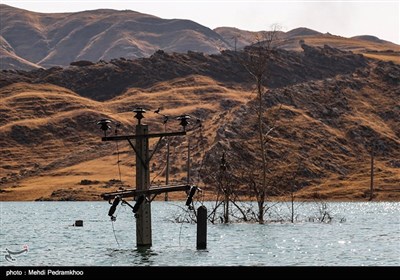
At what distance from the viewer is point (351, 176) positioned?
179 metres

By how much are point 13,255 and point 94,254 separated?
4485mm

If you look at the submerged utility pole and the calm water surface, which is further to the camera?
the submerged utility pole

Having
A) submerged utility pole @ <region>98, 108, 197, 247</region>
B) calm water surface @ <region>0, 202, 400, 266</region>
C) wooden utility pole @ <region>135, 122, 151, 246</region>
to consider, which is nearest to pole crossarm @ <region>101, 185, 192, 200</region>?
submerged utility pole @ <region>98, 108, 197, 247</region>

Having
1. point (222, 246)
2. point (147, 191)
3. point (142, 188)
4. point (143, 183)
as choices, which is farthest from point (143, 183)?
point (222, 246)

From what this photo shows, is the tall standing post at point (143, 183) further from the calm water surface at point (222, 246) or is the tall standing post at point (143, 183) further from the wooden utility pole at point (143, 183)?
the calm water surface at point (222, 246)

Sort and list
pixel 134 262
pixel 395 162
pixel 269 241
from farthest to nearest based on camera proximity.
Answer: pixel 395 162, pixel 269 241, pixel 134 262

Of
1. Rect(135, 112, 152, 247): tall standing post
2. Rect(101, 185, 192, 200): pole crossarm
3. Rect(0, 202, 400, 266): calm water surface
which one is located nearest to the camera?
Rect(0, 202, 400, 266): calm water surface

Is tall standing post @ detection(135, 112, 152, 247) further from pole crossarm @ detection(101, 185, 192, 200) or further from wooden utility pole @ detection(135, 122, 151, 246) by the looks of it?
pole crossarm @ detection(101, 185, 192, 200)

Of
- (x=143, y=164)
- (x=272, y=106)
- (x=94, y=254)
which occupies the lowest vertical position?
(x=94, y=254)

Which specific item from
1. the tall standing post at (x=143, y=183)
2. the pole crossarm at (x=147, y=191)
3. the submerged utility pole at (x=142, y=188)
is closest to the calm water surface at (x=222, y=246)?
the tall standing post at (x=143, y=183)

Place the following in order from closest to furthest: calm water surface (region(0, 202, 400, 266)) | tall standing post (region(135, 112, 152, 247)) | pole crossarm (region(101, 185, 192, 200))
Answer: calm water surface (region(0, 202, 400, 266)) < pole crossarm (region(101, 185, 192, 200)) < tall standing post (region(135, 112, 152, 247))

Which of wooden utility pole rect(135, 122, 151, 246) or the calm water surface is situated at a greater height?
wooden utility pole rect(135, 122, 151, 246)

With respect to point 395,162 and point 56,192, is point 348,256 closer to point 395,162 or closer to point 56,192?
point 56,192
